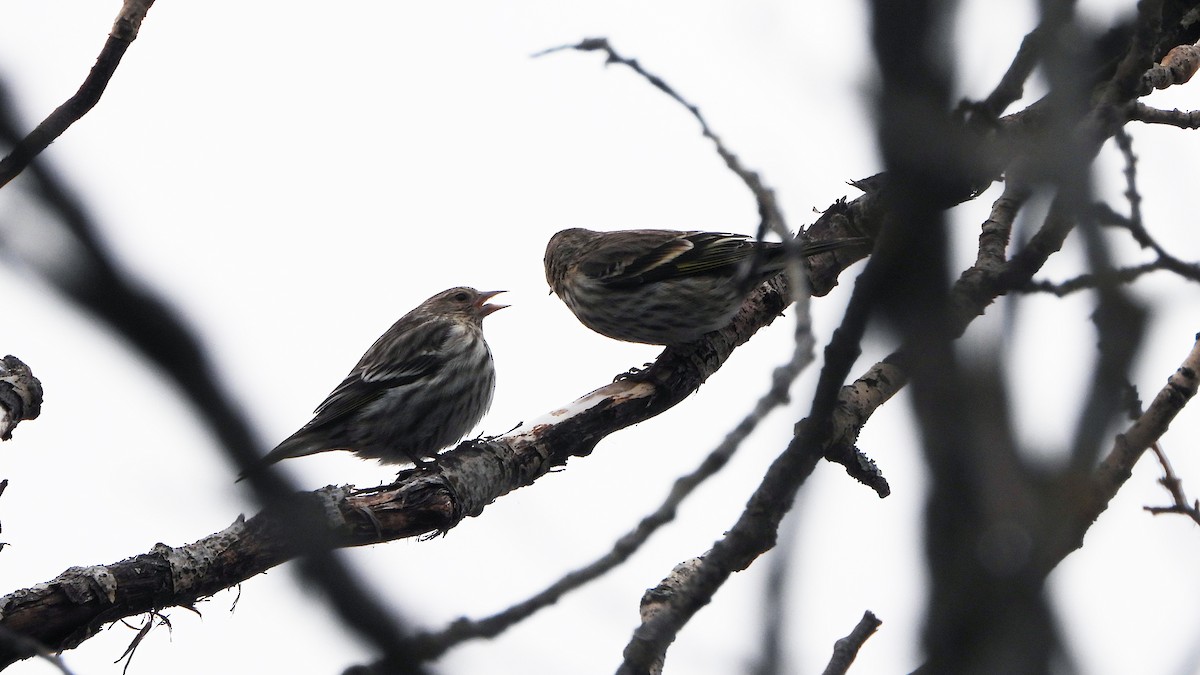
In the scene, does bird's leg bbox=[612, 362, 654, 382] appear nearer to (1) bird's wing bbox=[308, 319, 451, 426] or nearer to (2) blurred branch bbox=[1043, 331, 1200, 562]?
(1) bird's wing bbox=[308, 319, 451, 426]

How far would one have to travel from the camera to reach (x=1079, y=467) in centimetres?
171

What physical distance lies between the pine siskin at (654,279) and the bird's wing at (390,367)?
3.82ft

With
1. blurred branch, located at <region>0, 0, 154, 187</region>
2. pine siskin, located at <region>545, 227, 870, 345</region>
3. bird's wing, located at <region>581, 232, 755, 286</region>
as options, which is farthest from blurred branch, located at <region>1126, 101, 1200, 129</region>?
blurred branch, located at <region>0, 0, 154, 187</region>

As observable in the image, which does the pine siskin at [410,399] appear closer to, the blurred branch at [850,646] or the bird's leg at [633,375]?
the bird's leg at [633,375]

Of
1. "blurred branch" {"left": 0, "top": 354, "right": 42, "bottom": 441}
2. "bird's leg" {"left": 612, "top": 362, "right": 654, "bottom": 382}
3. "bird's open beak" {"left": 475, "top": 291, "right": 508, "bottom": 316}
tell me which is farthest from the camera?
"bird's open beak" {"left": 475, "top": 291, "right": 508, "bottom": 316}

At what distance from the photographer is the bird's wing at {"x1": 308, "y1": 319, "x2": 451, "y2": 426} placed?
767cm

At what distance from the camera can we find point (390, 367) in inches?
322

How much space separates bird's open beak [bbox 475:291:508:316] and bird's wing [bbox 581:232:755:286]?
0.90 metres

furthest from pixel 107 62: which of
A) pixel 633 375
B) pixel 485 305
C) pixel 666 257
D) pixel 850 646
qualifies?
pixel 485 305

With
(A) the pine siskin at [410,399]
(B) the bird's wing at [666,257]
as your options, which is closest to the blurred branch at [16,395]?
(A) the pine siskin at [410,399]

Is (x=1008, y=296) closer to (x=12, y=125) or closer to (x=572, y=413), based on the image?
(x=12, y=125)

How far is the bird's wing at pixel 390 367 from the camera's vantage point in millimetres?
7672

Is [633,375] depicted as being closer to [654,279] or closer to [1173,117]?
[654,279]

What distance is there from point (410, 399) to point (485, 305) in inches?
70.9
